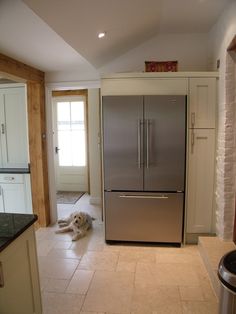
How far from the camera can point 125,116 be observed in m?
2.87

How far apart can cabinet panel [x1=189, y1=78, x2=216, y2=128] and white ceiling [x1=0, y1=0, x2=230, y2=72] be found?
0.78 meters

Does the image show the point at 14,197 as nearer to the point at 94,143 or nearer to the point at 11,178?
the point at 11,178

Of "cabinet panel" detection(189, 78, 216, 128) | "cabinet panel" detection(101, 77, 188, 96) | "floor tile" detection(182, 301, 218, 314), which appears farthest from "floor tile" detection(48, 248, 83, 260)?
"cabinet panel" detection(189, 78, 216, 128)

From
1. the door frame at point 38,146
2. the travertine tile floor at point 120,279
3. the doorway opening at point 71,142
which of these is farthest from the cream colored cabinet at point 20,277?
the doorway opening at point 71,142

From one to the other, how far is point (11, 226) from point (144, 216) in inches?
71.5

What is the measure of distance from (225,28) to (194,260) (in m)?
2.56

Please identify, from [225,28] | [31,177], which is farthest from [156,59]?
[31,177]

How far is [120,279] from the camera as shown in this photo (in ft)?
8.01

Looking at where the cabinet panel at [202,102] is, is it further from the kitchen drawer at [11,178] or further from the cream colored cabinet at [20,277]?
the kitchen drawer at [11,178]

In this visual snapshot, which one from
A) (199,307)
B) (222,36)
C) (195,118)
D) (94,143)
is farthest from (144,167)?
(94,143)

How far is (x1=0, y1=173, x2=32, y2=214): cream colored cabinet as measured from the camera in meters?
3.60

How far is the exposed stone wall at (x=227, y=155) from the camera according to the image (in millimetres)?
2611

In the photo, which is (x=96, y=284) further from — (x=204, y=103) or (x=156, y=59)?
(x=156, y=59)

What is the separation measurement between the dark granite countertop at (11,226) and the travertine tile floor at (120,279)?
0.94 meters
